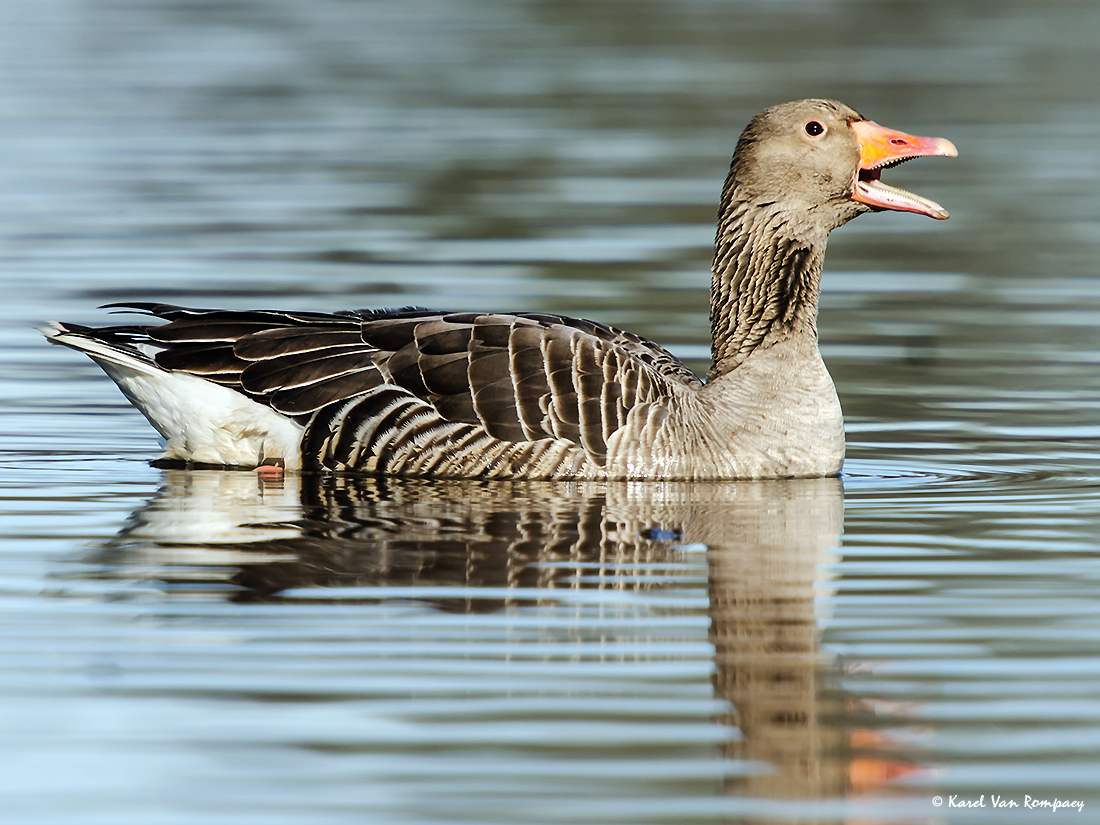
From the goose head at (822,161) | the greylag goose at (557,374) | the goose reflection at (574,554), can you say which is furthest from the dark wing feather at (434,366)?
the goose head at (822,161)

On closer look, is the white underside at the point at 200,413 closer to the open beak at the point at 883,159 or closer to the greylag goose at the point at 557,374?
the greylag goose at the point at 557,374

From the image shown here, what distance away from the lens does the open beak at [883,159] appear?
12.5 m

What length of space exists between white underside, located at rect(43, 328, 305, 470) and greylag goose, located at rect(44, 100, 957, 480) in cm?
1

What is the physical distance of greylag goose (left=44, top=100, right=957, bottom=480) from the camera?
12250 mm

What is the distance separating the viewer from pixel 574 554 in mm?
10320

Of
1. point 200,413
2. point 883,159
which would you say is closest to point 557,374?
point 200,413

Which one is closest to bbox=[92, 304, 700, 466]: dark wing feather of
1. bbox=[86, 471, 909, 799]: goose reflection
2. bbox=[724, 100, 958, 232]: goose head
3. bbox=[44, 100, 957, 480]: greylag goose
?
bbox=[44, 100, 957, 480]: greylag goose

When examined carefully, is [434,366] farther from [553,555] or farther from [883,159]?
[883,159]

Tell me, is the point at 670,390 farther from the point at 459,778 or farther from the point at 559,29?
the point at 559,29

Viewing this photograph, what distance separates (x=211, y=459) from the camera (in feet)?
42.8

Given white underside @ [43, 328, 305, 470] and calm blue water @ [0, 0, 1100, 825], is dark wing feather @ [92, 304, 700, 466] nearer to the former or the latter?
white underside @ [43, 328, 305, 470]

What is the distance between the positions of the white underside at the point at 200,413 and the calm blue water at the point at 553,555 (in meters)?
0.28

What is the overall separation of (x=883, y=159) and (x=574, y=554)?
3941 millimetres

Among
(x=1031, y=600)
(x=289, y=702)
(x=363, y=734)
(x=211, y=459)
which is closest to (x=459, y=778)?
(x=363, y=734)
